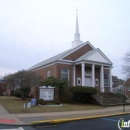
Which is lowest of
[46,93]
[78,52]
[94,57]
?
[46,93]

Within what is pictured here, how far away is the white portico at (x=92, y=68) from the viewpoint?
28.4 metres

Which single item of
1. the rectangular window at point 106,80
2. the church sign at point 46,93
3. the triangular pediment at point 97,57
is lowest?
the church sign at point 46,93

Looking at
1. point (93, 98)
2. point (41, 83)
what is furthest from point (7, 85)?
point (93, 98)

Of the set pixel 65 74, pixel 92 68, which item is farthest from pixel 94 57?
pixel 65 74

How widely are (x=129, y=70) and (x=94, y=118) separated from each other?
85.7 feet

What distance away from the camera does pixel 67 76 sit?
29328mm

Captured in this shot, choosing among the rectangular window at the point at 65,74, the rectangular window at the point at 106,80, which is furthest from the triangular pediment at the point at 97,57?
the rectangular window at the point at 106,80

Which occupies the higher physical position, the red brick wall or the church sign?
the red brick wall

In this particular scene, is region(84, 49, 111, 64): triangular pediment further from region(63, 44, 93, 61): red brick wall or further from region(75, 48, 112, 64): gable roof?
region(63, 44, 93, 61): red brick wall

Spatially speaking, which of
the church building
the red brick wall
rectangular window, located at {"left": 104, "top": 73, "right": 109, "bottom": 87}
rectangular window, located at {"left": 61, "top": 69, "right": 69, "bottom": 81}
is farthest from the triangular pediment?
rectangular window, located at {"left": 104, "top": 73, "right": 109, "bottom": 87}

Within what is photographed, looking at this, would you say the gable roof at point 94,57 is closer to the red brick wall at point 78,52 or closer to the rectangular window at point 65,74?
the red brick wall at point 78,52

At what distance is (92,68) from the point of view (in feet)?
94.3

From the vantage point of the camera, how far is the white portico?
93.2 feet

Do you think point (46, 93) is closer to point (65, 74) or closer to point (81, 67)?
point (65, 74)
